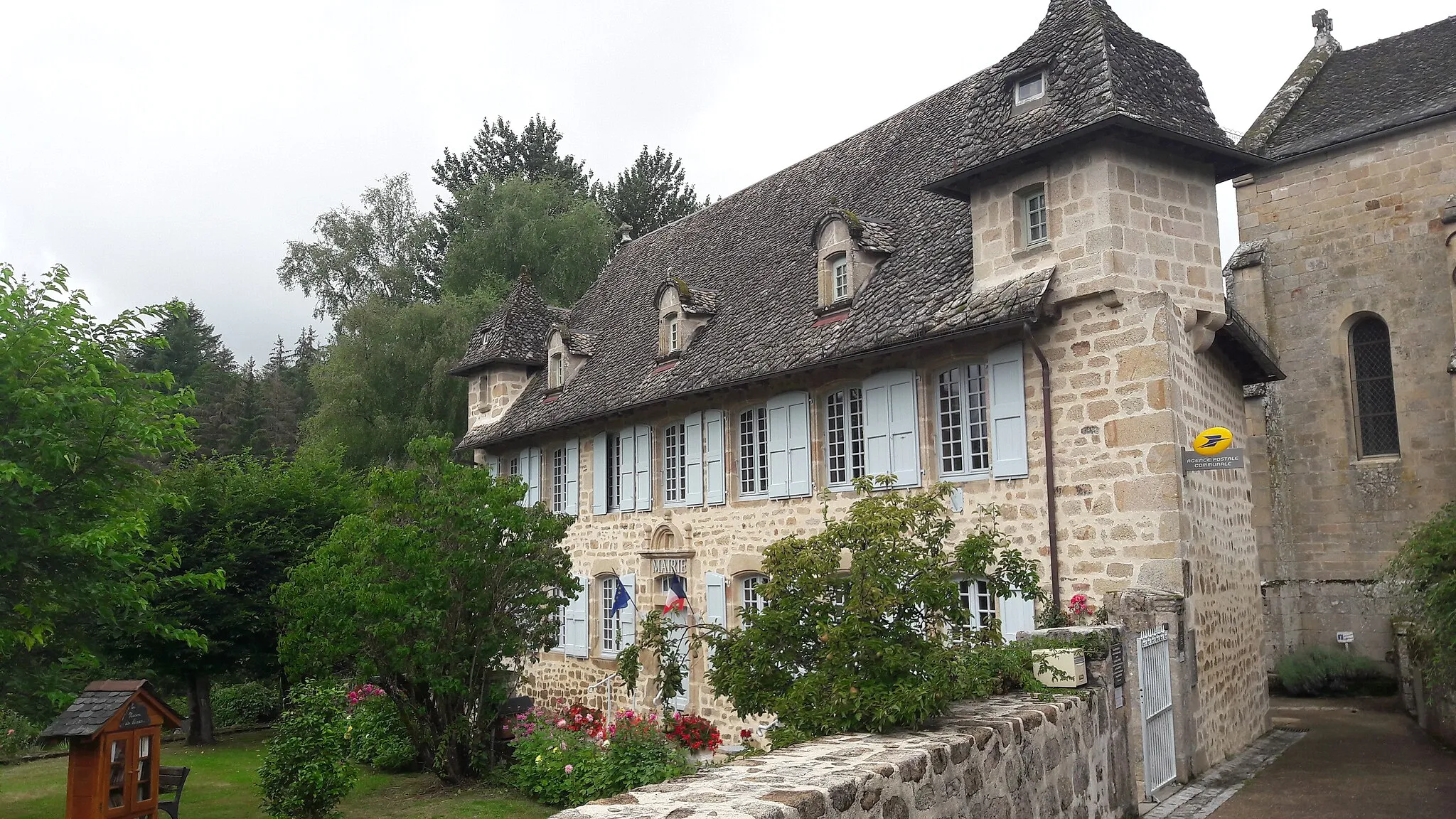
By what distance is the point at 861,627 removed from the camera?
18.9ft

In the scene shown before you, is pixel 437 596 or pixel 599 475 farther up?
pixel 599 475

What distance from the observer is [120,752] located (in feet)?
31.6

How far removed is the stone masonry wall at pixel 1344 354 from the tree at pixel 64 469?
17.0 m

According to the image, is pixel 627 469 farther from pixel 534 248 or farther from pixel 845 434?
pixel 534 248

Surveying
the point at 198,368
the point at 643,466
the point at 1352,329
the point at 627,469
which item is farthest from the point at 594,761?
the point at 198,368

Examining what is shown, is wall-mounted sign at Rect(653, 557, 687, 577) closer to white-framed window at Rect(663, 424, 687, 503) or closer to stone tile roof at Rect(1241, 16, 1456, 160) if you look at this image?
white-framed window at Rect(663, 424, 687, 503)

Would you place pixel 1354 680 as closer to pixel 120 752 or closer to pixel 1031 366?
pixel 1031 366

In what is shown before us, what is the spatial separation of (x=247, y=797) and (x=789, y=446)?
853 centimetres

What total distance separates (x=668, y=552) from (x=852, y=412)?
179 inches

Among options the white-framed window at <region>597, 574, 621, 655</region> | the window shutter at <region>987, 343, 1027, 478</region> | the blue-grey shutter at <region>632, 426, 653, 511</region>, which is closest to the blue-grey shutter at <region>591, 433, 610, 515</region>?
the blue-grey shutter at <region>632, 426, 653, 511</region>

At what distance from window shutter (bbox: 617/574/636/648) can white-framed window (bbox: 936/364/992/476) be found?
23.2 ft

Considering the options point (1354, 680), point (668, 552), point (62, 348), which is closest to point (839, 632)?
point (62, 348)

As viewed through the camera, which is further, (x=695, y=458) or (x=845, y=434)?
(x=695, y=458)

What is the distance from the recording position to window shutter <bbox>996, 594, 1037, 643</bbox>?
1113 cm
